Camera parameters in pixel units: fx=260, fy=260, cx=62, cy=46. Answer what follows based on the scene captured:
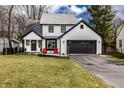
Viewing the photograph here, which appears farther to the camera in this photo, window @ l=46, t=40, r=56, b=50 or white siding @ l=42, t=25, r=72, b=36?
white siding @ l=42, t=25, r=72, b=36

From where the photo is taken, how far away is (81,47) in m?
33.0

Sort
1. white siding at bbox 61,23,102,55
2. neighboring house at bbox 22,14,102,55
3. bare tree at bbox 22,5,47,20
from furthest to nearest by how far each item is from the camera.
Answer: bare tree at bbox 22,5,47,20
white siding at bbox 61,23,102,55
neighboring house at bbox 22,14,102,55

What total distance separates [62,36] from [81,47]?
2.83 metres

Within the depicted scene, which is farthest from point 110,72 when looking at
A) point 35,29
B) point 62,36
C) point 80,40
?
point 35,29

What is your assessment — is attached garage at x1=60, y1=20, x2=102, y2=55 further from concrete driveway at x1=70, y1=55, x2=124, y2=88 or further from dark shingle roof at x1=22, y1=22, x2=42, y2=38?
concrete driveway at x1=70, y1=55, x2=124, y2=88

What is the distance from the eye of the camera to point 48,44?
35594 mm

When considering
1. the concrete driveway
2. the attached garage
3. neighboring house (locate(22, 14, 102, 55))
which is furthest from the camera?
neighboring house (locate(22, 14, 102, 55))

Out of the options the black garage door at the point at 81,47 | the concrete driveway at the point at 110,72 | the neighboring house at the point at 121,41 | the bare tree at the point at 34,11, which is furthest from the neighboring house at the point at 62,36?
the concrete driveway at the point at 110,72

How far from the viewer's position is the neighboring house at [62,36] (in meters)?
33.2

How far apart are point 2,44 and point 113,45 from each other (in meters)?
17.2

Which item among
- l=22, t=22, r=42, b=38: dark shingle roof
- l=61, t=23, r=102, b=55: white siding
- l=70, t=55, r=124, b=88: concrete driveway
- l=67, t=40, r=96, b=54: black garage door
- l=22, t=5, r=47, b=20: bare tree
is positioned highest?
l=22, t=5, r=47, b=20: bare tree

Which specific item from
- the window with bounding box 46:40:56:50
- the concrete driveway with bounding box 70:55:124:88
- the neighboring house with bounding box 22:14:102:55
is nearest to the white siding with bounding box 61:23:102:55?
the neighboring house with bounding box 22:14:102:55

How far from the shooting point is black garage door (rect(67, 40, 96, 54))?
32.8 metres
